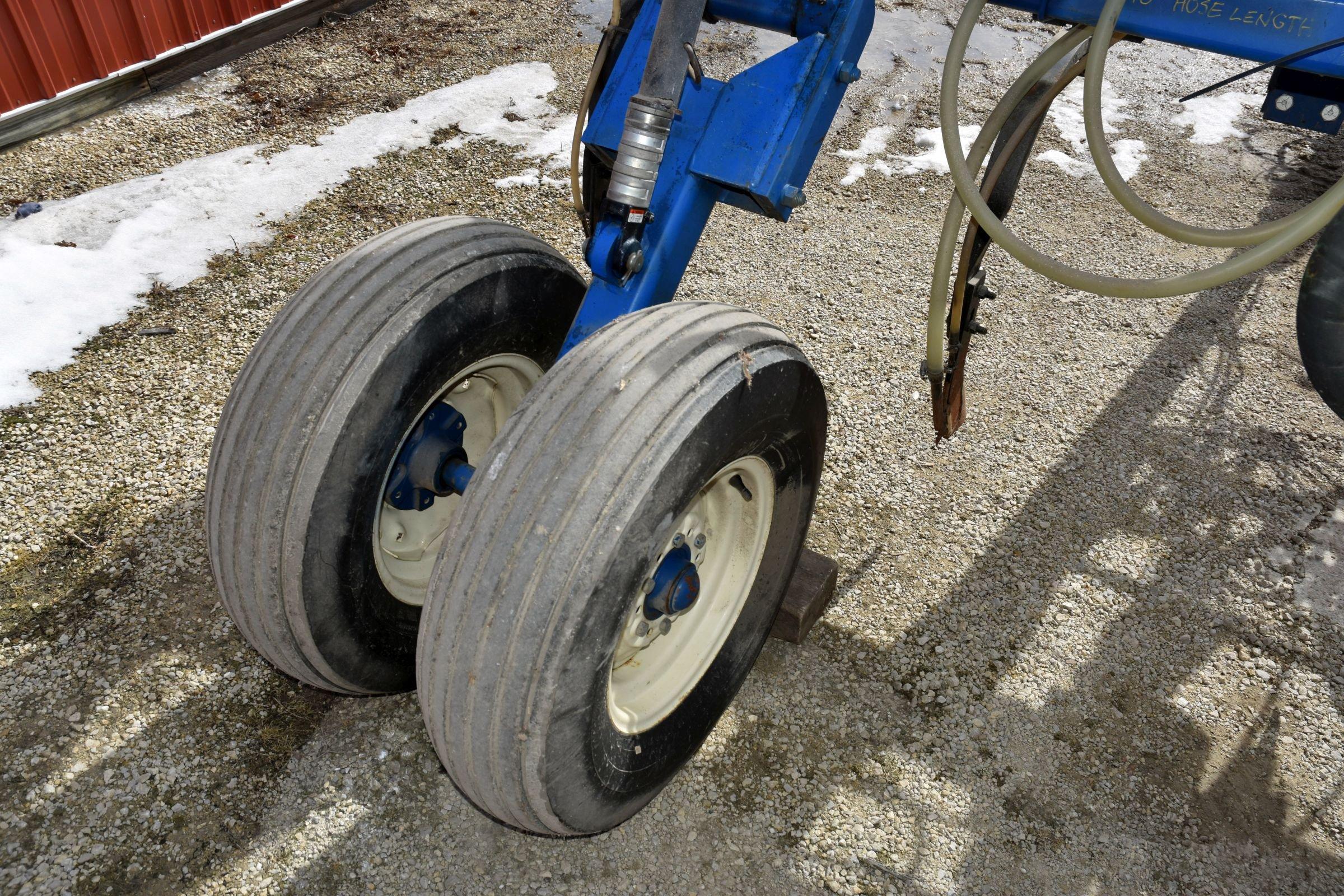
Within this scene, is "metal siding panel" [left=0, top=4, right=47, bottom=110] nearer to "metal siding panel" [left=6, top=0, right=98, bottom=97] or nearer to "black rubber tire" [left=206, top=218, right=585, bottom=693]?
"metal siding panel" [left=6, top=0, right=98, bottom=97]

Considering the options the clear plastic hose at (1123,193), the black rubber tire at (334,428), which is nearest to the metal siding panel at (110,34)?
the black rubber tire at (334,428)

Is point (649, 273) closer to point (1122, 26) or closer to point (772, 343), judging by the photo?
point (772, 343)

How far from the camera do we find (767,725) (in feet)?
8.09

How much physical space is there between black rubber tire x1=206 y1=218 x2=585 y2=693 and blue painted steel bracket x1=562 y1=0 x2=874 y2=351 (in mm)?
308

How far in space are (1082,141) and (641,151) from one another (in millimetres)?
4847

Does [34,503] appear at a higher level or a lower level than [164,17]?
lower

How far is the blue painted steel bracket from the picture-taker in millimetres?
1931

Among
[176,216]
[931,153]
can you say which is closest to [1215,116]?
[931,153]

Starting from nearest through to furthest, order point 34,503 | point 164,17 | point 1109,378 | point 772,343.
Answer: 1. point 772,343
2. point 34,503
3. point 1109,378
4. point 164,17

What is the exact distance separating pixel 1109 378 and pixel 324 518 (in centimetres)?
330

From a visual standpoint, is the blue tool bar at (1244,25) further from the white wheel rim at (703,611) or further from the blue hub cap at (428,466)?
the blue hub cap at (428,466)

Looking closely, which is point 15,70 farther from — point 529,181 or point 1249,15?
point 1249,15

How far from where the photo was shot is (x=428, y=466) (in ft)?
6.94

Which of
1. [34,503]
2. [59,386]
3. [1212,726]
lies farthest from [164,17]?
[1212,726]
